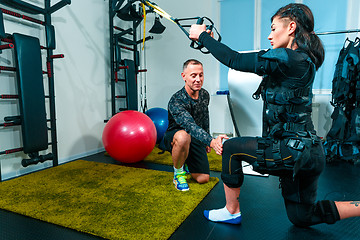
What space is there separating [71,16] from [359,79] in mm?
3618

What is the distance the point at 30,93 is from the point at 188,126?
1.70m

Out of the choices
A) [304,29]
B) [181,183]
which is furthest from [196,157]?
[304,29]

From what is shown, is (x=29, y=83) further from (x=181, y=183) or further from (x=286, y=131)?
(x=286, y=131)

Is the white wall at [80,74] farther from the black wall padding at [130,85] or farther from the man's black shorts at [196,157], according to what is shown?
the man's black shorts at [196,157]

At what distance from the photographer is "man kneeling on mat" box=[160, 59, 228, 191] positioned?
78.8 inches

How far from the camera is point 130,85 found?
3.77 meters

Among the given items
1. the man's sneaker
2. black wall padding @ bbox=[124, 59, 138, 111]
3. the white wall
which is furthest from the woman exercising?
black wall padding @ bbox=[124, 59, 138, 111]

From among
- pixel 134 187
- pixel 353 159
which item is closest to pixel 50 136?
pixel 134 187

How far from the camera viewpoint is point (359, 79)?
2768 millimetres

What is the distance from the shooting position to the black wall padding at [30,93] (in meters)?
2.34

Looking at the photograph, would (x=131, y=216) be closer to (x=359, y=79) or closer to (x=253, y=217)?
(x=253, y=217)

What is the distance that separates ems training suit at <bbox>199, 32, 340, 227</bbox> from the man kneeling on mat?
2.15 feet

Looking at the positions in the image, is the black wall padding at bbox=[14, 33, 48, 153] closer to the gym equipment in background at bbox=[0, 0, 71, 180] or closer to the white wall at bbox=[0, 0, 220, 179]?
the gym equipment in background at bbox=[0, 0, 71, 180]

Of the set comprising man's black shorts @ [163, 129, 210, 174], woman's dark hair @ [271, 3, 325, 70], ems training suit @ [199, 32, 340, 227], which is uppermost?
woman's dark hair @ [271, 3, 325, 70]
